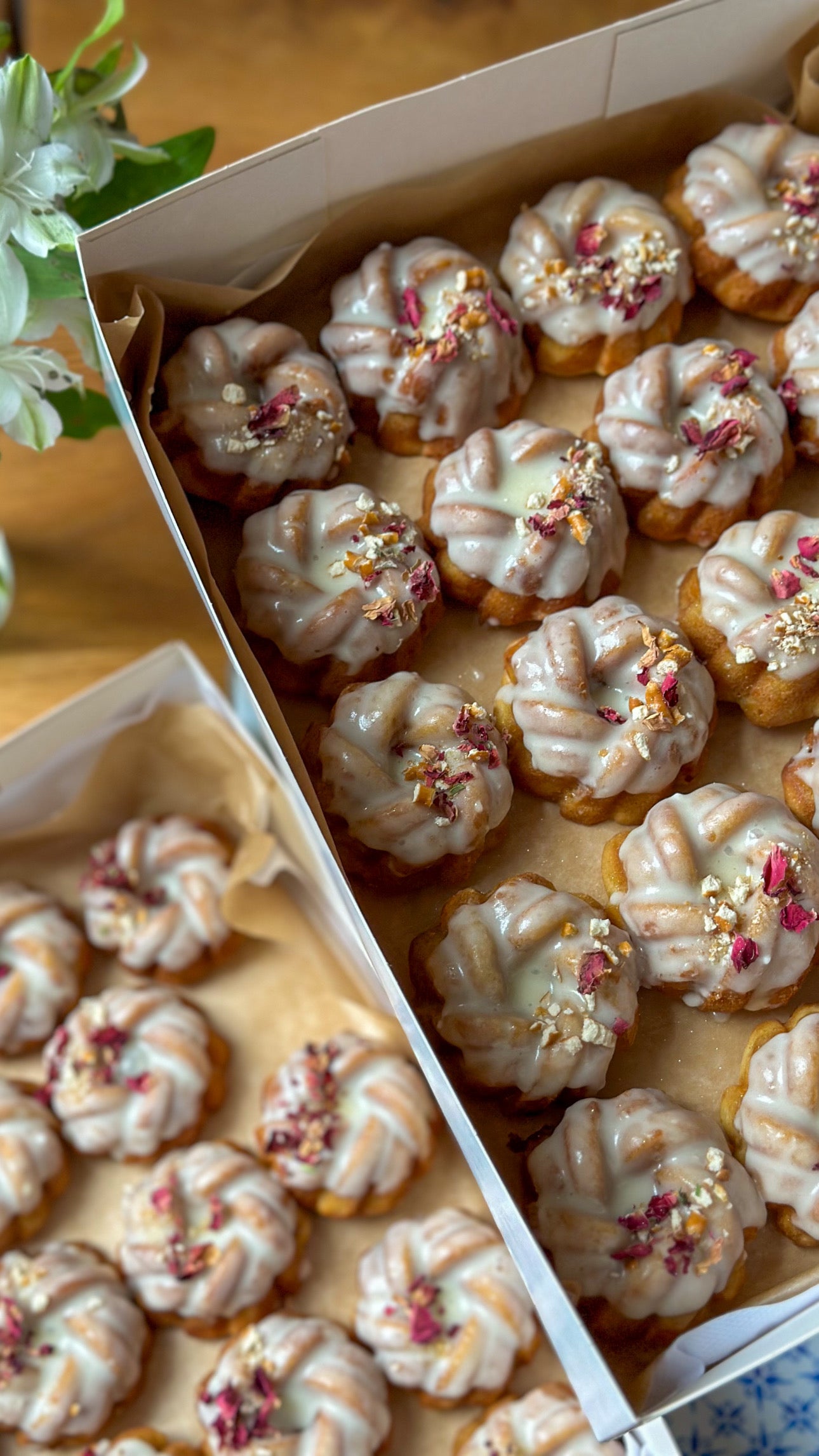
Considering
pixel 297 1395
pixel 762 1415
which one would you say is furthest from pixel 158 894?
pixel 762 1415

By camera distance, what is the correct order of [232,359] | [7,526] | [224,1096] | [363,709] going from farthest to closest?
1. [7,526]
2. [224,1096]
3. [232,359]
4. [363,709]

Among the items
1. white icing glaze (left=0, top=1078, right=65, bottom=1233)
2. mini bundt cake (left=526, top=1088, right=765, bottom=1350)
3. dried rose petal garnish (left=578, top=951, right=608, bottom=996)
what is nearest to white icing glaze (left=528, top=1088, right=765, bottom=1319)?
mini bundt cake (left=526, top=1088, right=765, bottom=1350)

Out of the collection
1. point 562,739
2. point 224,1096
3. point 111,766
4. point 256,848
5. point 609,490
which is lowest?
point 224,1096

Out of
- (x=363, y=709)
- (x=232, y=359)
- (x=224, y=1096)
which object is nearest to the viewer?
(x=363, y=709)

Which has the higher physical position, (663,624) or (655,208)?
(655,208)

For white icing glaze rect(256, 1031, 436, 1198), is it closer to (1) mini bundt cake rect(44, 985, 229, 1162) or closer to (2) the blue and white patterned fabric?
(1) mini bundt cake rect(44, 985, 229, 1162)

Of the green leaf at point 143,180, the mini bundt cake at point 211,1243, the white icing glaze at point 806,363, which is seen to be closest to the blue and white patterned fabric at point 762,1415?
the mini bundt cake at point 211,1243

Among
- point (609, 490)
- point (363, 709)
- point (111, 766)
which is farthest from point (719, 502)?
point (111, 766)

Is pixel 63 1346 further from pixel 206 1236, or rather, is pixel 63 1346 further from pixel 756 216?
pixel 756 216

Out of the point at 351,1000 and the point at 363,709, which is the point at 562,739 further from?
the point at 351,1000
